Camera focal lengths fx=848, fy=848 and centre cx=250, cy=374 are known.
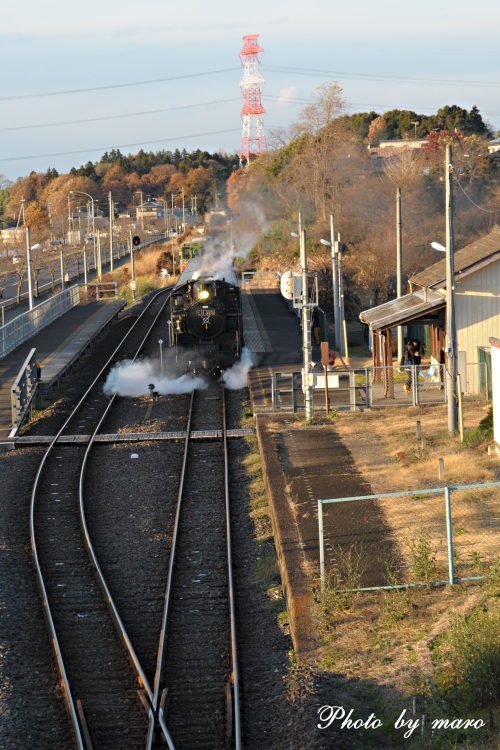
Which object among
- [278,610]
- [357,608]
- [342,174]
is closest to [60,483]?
[278,610]

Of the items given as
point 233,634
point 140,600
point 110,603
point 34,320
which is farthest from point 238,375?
point 233,634

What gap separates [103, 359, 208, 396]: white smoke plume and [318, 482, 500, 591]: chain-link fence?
13.8m

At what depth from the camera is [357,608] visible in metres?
10.1

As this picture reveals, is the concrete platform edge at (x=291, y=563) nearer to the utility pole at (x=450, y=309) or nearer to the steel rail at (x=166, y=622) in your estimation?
the steel rail at (x=166, y=622)

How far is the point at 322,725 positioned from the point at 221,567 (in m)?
4.99

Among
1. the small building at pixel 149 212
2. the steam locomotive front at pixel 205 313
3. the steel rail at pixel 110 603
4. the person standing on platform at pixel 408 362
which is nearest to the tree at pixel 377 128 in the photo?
the small building at pixel 149 212

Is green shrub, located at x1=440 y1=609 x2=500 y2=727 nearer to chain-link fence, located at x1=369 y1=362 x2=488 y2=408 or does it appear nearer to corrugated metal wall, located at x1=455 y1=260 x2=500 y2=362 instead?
chain-link fence, located at x1=369 y1=362 x2=488 y2=408

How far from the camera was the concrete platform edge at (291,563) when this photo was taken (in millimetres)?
9555

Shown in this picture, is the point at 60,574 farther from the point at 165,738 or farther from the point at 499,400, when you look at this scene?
the point at 499,400

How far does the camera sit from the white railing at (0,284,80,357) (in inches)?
1240

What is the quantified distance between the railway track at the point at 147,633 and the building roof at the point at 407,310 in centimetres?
794

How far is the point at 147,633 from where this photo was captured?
10.3 m

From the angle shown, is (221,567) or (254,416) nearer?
(221,567)

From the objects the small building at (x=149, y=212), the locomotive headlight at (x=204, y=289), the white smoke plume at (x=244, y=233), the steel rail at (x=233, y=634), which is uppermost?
the small building at (x=149, y=212)
